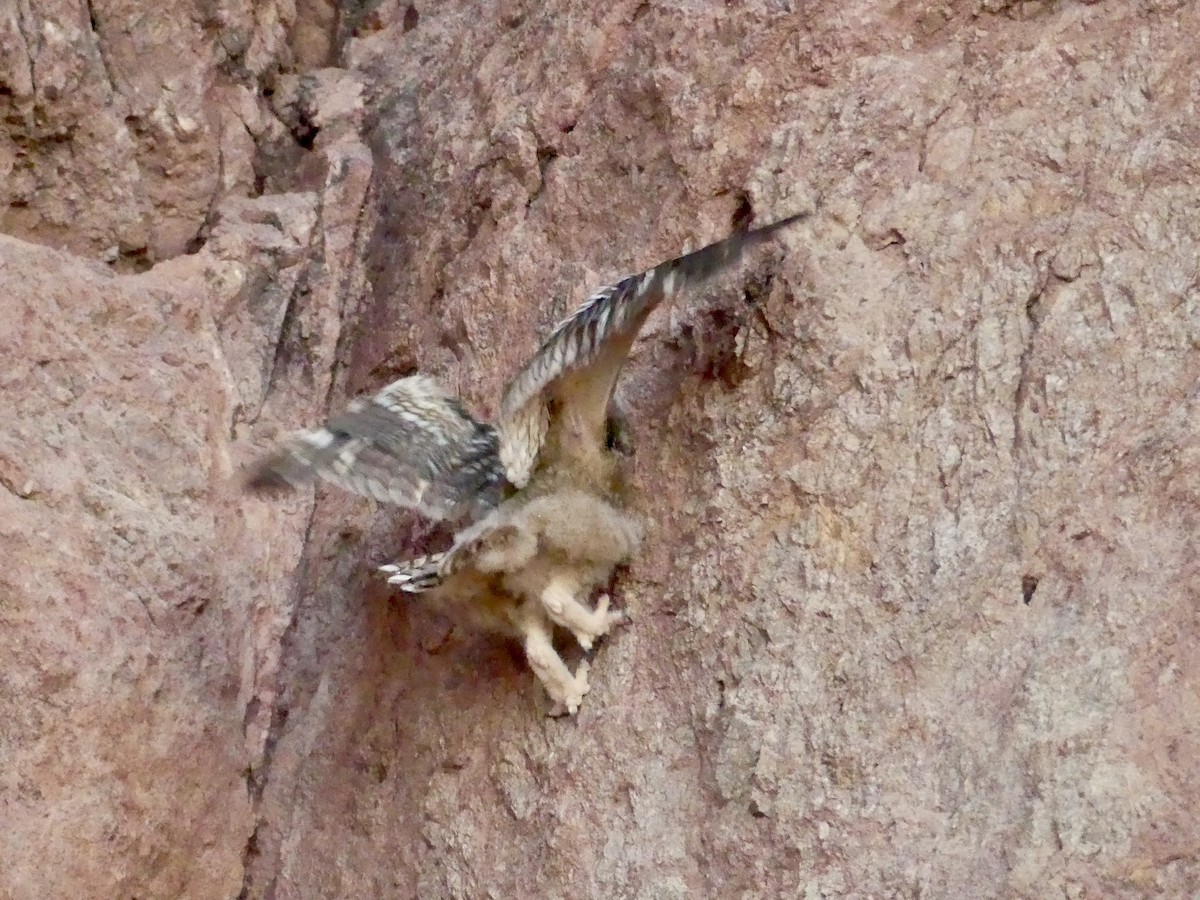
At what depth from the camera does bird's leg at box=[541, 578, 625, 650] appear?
2.40 m

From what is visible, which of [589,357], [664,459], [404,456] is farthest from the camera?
[664,459]

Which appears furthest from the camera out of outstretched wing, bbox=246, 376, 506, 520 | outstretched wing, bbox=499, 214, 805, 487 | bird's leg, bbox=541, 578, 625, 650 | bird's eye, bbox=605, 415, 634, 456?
bird's eye, bbox=605, 415, 634, 456

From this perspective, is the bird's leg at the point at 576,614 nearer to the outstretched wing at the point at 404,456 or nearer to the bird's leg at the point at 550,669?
the bird's leg at the point at 550,669

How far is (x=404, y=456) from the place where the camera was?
7.79ft

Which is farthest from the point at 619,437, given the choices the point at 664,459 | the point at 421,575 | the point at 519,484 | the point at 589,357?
the point at 421,575

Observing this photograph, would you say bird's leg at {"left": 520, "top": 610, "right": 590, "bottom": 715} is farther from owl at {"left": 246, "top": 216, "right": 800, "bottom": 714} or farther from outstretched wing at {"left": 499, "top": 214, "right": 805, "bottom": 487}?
outstretched wing at {"left": 499, "top": 214, "right": 805, "bottom": 487}

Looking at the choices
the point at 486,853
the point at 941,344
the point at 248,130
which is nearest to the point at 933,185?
the point at 941,344

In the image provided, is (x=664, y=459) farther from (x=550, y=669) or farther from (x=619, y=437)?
(x=550, y=669)

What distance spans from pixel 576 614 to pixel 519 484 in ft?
0.98

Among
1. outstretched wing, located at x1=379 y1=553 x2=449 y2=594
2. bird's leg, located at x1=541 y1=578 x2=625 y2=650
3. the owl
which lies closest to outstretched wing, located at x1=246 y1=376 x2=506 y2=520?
the owl

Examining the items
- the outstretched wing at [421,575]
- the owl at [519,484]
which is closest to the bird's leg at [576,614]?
the owl at [519,484]

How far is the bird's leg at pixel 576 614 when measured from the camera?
7.89 feet

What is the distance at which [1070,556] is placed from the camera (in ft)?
7.01

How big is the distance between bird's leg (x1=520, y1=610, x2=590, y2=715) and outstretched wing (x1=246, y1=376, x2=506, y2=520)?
0.27m
